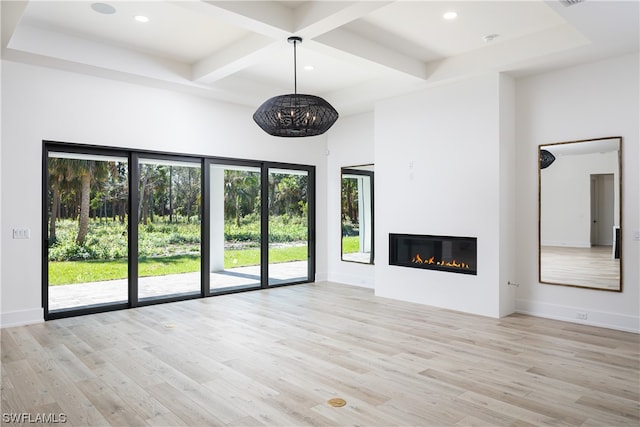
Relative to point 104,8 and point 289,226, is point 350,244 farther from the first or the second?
point 104,8

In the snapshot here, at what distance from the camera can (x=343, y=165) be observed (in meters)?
8.05

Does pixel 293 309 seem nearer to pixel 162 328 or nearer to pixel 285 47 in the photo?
pixel 162 328

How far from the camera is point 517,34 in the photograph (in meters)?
4.95

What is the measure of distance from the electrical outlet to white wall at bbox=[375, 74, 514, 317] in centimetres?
466

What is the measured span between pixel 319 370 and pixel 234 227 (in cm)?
394

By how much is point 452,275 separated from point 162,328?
146 inches

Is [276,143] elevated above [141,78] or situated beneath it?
situated beneath

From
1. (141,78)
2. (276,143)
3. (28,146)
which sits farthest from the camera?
(276,143)

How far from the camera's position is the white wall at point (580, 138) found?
485 cm

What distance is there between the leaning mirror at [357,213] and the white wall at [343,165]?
0.36 feet

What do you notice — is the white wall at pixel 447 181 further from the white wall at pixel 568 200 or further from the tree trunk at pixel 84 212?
the tree trunk at pixel 84 212

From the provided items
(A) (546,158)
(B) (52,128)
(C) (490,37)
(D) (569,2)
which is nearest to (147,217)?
(B) (52,128)

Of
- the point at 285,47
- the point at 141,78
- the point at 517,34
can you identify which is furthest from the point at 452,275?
the point at 141,78

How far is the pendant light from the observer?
4250mm
